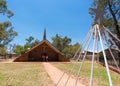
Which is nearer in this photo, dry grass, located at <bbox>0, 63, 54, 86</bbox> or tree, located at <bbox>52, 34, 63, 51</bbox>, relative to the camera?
dry grass, located at <bbox>0, 63, 54, 86</bbox>

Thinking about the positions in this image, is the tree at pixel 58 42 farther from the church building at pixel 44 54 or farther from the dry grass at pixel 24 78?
the dry grass at pixel 24 78

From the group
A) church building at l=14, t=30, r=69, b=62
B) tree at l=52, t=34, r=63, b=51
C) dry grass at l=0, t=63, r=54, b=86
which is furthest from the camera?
tree at l=52, t=34, r=63, b=51

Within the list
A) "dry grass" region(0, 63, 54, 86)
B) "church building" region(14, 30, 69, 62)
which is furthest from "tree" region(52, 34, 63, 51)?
"dry grass" region(0, 63, 54, 86)

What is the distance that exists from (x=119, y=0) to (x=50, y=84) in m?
18.0

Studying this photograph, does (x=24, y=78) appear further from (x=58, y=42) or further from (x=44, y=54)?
(x=58, y=42)

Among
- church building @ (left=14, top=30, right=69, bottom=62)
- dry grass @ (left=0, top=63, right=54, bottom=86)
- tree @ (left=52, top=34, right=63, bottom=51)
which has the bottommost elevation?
dry grass @ (left=0, top=63, right=54, bottom=86)

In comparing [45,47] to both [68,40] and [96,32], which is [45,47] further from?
[68,40]

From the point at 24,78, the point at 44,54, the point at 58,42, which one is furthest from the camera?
the point at 58,42

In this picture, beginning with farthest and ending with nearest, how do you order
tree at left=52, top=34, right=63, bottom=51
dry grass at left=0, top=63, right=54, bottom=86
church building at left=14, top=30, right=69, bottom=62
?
1. tree at left=52, top=34, right=63, bottom=51
2. church building at left=14, top=30, right=69, bottom=62
3. dry grass at left=0, top=63, right=54, bottom=86

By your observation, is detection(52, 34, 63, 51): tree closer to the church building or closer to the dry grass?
the church building

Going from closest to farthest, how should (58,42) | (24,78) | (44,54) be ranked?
1. (24,78)
2. (44,54)
3. (58,42)

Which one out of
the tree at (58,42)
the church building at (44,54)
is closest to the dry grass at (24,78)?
the church building at (44,54)

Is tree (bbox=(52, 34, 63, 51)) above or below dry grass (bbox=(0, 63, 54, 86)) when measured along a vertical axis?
above

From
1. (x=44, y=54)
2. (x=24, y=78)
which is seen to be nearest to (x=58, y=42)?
(x=44, y=54)
